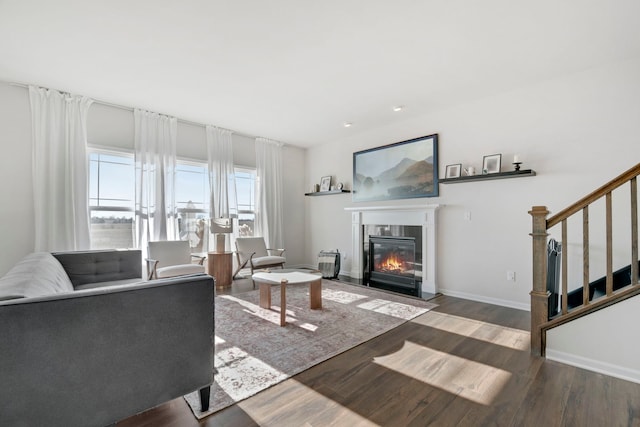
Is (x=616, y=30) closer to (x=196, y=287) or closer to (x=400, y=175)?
(x=400, y=175)

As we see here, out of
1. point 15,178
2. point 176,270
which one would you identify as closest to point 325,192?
point 176,270

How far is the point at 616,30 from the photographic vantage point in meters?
2.54

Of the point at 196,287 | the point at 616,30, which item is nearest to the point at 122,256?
the point at 196,287

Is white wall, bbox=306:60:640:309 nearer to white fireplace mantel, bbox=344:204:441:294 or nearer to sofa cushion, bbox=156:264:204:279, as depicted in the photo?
white fireplace mantel, bbox=344:204:441:294

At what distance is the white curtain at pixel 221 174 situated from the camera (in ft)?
16.9

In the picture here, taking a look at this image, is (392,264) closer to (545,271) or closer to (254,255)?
(254,255)

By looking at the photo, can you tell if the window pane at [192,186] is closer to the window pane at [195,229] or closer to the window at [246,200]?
the window pane at [195,229]

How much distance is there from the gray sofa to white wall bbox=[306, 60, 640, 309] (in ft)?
12.1

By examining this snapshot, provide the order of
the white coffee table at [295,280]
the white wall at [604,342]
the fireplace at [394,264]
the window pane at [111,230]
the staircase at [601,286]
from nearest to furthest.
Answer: the white wall at [604,342] < the staircase at [601,286] < the white coffee table at [295,280] < the window pane at [111,230] < the fireplace at [394,264]

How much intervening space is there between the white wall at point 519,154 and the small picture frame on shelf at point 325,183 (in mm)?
1763

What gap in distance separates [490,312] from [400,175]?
244 cm

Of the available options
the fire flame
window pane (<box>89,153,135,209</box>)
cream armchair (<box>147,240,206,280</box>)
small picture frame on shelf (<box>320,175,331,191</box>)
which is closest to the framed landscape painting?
small picture frame on shelf (<box>320,175,331,191</box>)

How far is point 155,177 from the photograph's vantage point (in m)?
4.55

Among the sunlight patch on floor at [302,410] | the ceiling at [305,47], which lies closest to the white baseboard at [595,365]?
the sunlight patch on floor at [302,410]
